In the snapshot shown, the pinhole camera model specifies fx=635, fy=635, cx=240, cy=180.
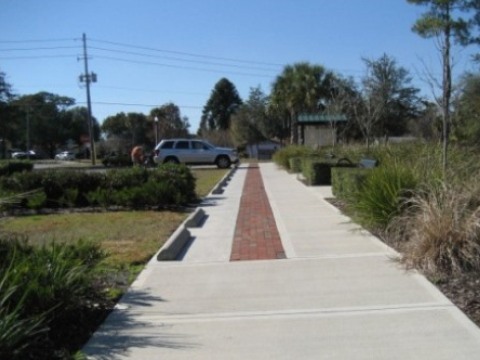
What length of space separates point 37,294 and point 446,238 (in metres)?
4.10

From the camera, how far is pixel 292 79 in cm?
4462

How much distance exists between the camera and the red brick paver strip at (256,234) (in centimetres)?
814

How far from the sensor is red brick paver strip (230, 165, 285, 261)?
814 centimetres

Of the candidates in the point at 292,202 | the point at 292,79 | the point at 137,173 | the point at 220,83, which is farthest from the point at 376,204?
the point at 220,83

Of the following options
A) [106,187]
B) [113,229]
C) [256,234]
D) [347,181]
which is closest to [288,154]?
[106,187]

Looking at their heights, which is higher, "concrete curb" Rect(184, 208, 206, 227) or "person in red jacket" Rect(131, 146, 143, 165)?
"person in red jacket" Rect(131, 146, 143, 165)

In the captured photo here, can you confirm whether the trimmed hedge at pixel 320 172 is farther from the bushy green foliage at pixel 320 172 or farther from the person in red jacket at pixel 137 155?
the person in red jacket at pixel 137 155

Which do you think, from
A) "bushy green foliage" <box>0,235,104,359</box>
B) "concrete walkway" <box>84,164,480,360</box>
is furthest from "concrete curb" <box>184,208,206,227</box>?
"bushy green foliage" <box>0,235,104,359</box>

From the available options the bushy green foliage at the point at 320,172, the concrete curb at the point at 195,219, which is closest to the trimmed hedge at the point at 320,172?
the bushy green foliage at the point at 320,172

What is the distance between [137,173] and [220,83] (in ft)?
312

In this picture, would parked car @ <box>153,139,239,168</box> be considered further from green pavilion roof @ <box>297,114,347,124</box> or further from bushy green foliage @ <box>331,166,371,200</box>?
bushy green foliage @ <box>331,166,371,200</box>

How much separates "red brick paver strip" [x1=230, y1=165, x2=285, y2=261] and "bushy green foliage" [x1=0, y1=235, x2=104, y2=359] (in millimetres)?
2423

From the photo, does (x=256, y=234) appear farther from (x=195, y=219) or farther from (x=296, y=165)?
(x=296, y=165)

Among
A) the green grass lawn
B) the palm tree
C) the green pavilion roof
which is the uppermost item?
the palm tree
